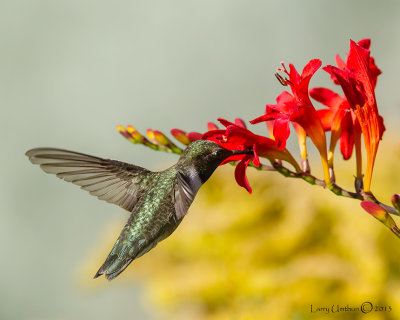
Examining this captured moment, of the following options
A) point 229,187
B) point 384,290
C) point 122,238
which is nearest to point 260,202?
point 229,187

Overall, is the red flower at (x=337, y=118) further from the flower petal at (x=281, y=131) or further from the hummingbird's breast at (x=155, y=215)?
the hummingbird's breast at (x=155, y=215)

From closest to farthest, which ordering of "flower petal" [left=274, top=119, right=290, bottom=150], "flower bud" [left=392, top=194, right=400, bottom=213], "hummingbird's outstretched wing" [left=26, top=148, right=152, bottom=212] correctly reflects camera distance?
1. "flower bud" [left=392, top=194, right=400, bottom=213]
2. "flower petal" [left=274, top=119, right=290, bottom=150]
3. "hummingbird's outstretched wing" [left=26, top=148, right=152, bottom=212]

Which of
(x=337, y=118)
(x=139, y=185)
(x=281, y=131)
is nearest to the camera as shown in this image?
(x=281, y=131)

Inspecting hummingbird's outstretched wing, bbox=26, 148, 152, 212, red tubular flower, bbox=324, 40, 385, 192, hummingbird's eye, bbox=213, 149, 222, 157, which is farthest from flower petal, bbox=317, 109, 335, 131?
hummingbird's outstretched wing, bbox=26, 148, 152, 212

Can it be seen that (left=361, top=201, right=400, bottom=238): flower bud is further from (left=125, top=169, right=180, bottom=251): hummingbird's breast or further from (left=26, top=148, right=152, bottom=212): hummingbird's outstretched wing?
(left=26, top=148, right=152, bottom=212): hummingbird's outstretched wing

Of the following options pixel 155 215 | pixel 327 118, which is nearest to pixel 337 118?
pixel 327 118

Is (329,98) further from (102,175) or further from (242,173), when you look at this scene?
(102,175)
